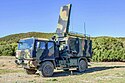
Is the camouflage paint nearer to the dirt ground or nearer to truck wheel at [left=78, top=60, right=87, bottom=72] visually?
truck wheel at [left=78, top=60, right=87, bottom=72]

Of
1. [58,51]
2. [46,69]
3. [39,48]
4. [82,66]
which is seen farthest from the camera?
[82,66]

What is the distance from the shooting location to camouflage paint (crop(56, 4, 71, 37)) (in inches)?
912

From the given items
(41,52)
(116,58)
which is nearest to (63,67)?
(41,52)

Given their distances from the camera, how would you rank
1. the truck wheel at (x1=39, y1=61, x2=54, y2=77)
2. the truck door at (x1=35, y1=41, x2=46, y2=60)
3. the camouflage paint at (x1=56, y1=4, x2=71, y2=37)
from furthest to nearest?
the camouflage paint at (x1=56, y1=4, x2=71, y2=37) → the truck wheel at (x1=39, y1=61, x2=54, y2=77) → the truck door at (x1=35, y1=41, x2=46, y2=60)

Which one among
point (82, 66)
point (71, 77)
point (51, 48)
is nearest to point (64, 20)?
point (82, 66)

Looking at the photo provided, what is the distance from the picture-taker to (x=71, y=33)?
73.5 ft

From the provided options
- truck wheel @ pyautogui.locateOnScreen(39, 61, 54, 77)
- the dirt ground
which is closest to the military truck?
truck wheel @ pyautogui.locateOnScreen(39, 61, 54, 77)

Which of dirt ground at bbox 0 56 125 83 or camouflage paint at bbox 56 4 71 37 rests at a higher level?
camouflage paint at bbox 56 4 71 37

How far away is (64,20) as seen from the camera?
23797 mm

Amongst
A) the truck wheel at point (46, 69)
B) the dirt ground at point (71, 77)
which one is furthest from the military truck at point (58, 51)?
the dirt ground at point (71, 77)

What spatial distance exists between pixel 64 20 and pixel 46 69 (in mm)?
5902

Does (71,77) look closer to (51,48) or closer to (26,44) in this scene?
(51,48)

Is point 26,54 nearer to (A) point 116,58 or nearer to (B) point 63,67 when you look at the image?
(B) point 63,67

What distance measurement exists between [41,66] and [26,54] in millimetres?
1312
